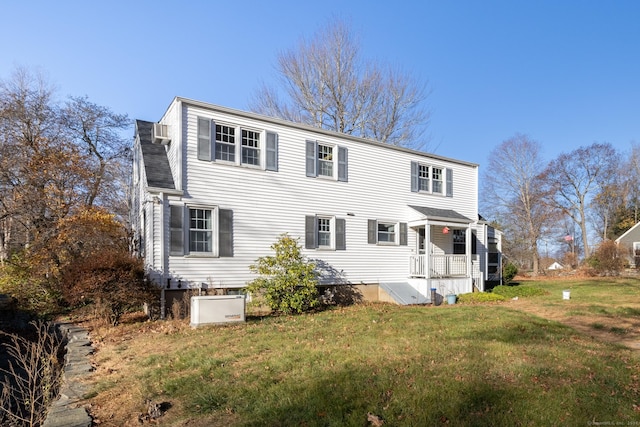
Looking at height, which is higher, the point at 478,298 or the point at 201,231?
the point at 201,231

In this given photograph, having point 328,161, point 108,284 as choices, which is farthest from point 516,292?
point 108,284

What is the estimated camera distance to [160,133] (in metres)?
11.2

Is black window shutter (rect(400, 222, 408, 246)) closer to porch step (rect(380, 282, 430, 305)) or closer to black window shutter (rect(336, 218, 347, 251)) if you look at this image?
porch step (rect(380, 282, 430, 305))

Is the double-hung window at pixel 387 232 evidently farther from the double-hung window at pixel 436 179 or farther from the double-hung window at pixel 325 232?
the double-hung window at pixel 436 179

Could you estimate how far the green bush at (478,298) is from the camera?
13.8 meters

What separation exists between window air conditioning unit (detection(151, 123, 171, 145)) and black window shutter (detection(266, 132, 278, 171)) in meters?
2.91

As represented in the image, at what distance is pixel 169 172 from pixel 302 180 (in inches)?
159

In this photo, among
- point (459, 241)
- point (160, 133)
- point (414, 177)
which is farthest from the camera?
point (459, 241)

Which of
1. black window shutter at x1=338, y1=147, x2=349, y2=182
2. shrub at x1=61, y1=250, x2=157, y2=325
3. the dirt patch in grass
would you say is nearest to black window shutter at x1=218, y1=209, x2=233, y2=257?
shrub at x1=61, y1=250, x2=157, y2=325

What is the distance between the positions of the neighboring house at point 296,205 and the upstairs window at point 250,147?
32 millimetres

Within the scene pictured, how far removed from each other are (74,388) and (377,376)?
3.77 metres

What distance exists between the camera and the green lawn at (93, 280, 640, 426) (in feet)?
12.5

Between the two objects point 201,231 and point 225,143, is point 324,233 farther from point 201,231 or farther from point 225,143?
point 225,143

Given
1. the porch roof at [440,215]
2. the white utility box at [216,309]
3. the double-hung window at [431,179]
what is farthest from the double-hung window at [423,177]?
the white utility box at [216,309]
